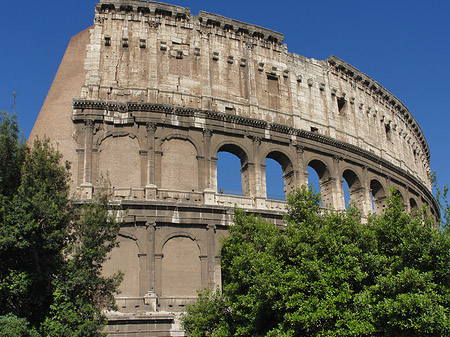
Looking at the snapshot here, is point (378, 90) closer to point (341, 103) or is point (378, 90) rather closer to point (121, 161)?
point (341, 103)

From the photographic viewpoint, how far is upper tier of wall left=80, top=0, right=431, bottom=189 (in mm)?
26125

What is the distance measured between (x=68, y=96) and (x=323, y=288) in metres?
16.4

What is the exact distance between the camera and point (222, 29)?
94.4 feet

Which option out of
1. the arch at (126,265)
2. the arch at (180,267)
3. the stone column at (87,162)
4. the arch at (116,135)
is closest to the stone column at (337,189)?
the arch at (180,267)

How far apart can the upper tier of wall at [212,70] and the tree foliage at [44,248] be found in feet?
30.1

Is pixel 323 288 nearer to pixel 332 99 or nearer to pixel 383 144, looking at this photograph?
pixel 332 99

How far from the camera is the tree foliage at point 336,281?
1426cm

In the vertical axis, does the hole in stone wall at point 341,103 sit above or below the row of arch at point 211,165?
above

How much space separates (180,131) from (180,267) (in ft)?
22.3

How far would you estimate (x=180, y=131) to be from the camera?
25.7 meters

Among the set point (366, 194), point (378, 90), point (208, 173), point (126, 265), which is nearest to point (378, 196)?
point (366, 194)

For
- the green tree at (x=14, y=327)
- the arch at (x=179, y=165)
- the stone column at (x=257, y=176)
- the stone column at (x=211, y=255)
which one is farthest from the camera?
the stone column at (x=257, y=176)

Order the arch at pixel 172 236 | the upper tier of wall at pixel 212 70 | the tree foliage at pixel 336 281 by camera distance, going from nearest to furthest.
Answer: the tree foliage at pixel 336 281 → the arch at pixel 172 236 → the upper tier of wall at pixel 212 70

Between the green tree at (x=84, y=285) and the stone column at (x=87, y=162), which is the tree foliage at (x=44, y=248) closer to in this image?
the green tree at (x=84, y=285)
